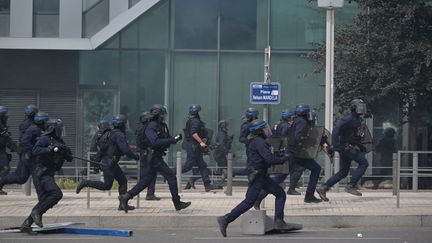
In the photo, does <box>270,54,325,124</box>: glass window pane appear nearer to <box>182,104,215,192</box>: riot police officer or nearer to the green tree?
the green tree

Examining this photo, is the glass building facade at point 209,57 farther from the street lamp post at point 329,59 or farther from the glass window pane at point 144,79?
the street lamp post at point 329,59

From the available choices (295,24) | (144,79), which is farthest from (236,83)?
(144,79)

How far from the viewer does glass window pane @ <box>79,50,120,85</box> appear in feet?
83.8

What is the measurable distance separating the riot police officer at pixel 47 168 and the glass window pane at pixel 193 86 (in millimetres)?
11118

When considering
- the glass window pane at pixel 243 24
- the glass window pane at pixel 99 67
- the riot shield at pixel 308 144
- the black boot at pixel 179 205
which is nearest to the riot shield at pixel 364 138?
the riot shield at pixel 308 144

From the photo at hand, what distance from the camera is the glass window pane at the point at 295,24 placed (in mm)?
25141

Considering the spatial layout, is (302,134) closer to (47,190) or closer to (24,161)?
(47,190)

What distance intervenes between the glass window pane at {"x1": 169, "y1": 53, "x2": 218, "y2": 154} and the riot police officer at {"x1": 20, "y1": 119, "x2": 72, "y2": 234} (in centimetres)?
1112

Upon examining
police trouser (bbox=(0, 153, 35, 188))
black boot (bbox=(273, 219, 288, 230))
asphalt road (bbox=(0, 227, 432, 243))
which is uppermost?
police trouser (bbox=(0, 153, 35, 188))

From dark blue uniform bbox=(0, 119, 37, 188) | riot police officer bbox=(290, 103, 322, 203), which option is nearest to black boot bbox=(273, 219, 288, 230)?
riot police officer bbox=(290, 103, 322, 203)

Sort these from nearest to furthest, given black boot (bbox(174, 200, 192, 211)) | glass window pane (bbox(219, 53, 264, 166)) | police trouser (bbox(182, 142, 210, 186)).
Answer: black boot (bbox(174, 200, 192, 211)), police trouser (bbox(182, 142, 210, 186)), glass window pane (bbox(219, 53, 264, 166))

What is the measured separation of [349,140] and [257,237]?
4.04m

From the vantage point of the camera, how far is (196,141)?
20141 mm

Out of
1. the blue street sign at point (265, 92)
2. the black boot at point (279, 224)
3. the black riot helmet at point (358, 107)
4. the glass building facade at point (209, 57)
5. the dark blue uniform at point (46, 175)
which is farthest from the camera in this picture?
the glass building facade at point (209, 57)
